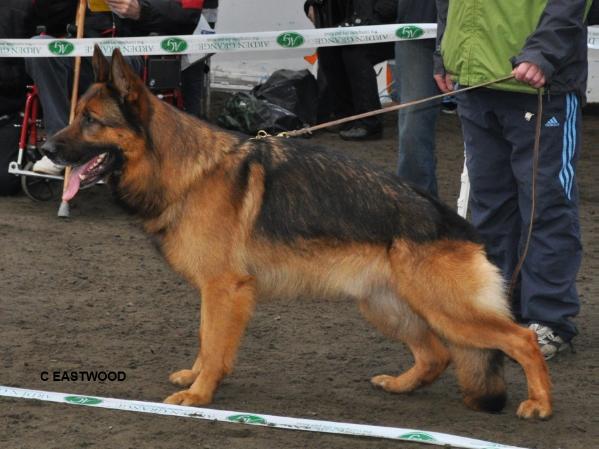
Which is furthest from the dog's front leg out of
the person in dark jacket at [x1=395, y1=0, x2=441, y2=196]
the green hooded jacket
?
the person in dark jacket at [x1=395, y1=0, x2=441, y2=196]

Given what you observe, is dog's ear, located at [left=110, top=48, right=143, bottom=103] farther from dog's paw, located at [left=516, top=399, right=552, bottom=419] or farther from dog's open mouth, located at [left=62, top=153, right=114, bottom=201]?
dog's paw, located at [left=516, top=399, right=552, bottom=419]

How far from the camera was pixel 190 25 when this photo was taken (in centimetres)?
812

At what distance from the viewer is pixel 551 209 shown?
195 inches

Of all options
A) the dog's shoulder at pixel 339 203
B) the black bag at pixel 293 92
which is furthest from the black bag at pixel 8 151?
the dog's shoulder at pixel 339 203

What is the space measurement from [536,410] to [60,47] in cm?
457

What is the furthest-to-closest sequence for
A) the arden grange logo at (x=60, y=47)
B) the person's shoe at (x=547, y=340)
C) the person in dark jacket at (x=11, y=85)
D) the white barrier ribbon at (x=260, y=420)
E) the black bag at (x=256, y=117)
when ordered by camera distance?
the black bag at (x=256, y=117), the person in dark jacket at (x=11, y=85), the arden grange logo at (x=60, y=47), the person's shoe at (x=547, y=340), the white barrier ribbon at (x=260, y=420)

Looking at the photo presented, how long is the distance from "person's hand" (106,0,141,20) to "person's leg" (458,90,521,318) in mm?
3240

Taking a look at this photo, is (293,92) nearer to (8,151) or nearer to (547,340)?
(8,151)

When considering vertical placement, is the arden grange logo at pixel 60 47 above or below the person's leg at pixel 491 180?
above

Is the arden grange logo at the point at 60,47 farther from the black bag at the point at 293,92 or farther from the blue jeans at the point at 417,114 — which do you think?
the black bag at the point at 293,92

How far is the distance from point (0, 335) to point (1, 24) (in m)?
3.38

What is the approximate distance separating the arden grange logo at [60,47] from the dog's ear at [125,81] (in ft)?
11.1

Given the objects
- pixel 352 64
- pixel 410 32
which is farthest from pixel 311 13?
pixel 410 32

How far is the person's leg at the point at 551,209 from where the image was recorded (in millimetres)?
4859
